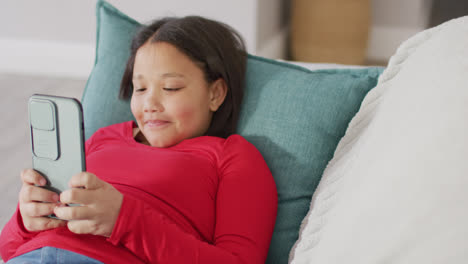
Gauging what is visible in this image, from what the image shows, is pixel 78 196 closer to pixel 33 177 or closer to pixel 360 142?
pixel 33 177

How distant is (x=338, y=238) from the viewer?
2.31 feet

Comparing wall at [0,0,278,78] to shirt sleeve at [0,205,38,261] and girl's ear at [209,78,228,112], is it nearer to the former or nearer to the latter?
girl's ear at [209,78,228,112]

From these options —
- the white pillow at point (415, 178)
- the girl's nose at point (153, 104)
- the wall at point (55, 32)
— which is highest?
the white pillow at point (415, 178)

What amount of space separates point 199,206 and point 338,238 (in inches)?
15.0

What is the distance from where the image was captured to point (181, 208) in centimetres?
101

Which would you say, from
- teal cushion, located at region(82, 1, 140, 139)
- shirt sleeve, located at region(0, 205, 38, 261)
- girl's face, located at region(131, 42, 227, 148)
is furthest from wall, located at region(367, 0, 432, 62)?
shirt sleeve, located at region(0, 205, 38, 261)

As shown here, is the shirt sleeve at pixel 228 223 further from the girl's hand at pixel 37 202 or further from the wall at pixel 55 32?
the wall at pixel 55 32

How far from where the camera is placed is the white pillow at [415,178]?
582 mm

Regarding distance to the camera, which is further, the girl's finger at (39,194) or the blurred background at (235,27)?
the blurred background at (235,27)

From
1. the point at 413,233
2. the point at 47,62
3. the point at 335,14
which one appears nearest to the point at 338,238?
the point at 413,233

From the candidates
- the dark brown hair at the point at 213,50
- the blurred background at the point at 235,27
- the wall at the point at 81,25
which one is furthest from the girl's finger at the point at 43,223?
the wall at the point at 81,25

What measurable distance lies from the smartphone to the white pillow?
16.0 inches

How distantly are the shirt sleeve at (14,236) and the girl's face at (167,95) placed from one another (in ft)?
1.04

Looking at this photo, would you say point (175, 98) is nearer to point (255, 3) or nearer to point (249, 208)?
point (249, 208)
